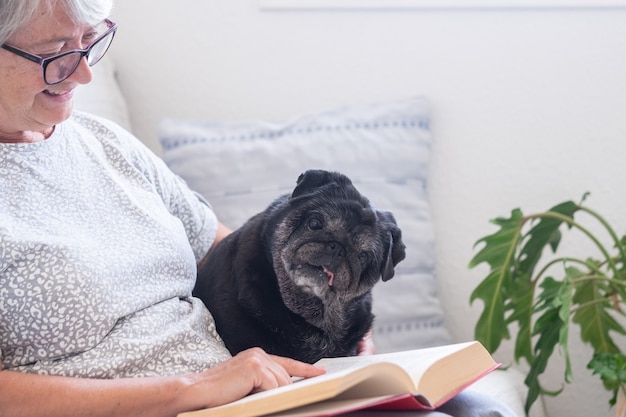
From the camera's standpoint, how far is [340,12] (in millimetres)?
2188

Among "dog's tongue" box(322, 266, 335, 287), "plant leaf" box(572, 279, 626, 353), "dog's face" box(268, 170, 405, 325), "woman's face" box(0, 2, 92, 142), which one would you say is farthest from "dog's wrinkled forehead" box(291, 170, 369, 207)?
"plant leaf" box(572, 279, 626, 353)

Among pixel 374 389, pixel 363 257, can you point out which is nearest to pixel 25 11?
pixel 363 257

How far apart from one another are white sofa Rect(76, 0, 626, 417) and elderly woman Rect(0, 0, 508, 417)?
2.01 ft

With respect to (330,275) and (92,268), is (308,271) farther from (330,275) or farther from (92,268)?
(92,268)

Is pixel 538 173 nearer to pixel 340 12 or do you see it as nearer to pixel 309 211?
pixel 340 12

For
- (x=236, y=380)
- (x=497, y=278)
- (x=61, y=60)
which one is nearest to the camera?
(x=236, y=380)

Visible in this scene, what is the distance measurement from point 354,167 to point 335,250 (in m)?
0.72

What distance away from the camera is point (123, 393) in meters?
1.17

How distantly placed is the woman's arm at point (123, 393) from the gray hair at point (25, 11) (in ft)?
1.60

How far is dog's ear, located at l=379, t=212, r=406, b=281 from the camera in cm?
133

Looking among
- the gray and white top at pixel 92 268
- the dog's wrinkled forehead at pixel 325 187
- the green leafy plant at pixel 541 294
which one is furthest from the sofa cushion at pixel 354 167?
the dog's wrinkled forehead at pixel 325 187

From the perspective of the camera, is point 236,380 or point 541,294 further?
point 541,294

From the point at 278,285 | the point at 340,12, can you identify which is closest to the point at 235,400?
the point at 278,285

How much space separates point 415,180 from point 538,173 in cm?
32
